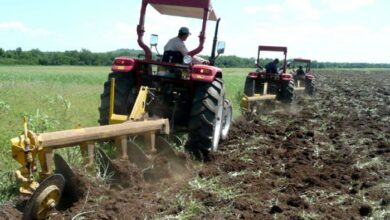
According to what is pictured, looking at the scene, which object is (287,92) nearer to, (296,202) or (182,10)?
(182,10)

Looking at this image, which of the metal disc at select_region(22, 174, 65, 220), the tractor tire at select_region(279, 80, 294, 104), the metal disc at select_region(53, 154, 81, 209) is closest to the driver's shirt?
the metal disc at select_region(53, 154, 81, 209)

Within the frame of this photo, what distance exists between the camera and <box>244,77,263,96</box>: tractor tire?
42.7 feet

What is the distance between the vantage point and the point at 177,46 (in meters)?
6.63

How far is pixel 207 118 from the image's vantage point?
6.07 metres

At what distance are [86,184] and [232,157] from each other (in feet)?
9.91

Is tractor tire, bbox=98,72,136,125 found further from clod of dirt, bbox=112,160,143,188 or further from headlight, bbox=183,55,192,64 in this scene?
clod of dirt, bbox=112,160,143,188

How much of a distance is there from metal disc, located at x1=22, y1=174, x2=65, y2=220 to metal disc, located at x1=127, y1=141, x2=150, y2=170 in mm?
1399

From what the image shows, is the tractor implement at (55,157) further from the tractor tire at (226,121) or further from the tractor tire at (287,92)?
the tractor tire at (287,92)

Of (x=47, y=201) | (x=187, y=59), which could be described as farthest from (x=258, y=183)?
(x=47, y=201)

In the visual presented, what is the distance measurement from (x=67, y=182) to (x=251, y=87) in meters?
9.69

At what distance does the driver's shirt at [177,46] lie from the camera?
6.62 metres

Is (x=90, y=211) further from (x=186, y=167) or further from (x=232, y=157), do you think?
(x=232, y=157)

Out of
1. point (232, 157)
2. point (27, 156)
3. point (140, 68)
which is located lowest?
point (232, 157)

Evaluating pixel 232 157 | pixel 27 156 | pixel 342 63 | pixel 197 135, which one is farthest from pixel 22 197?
pixel 342 63
